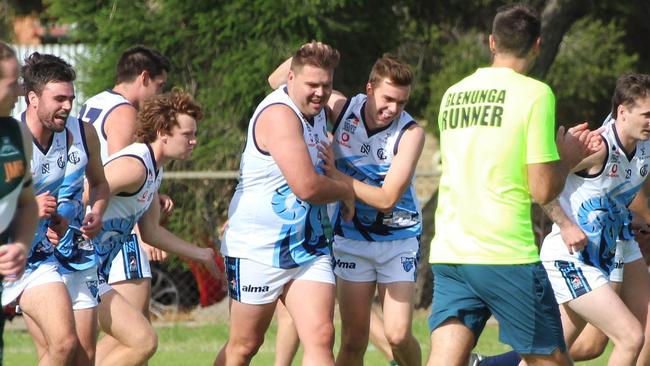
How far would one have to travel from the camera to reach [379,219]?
775 centimetres

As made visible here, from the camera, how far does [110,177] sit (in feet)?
23.8

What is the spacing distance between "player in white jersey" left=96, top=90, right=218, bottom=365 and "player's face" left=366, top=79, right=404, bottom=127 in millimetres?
1048

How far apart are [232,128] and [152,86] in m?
7.71

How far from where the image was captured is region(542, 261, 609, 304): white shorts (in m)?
7.38

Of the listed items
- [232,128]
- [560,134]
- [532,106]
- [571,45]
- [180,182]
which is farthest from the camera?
[571,45]

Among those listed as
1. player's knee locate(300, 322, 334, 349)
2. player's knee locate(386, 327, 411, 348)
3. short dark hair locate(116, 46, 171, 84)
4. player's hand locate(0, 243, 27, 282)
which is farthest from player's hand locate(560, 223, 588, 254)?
short dark hair locate(116, 46, 171, 84)

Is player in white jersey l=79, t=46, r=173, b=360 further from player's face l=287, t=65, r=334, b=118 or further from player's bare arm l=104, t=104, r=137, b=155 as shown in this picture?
player's face l=287, t=65, r=334, b=118

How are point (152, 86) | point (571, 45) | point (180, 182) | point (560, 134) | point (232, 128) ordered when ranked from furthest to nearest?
point (571, 45) < point (232, 128) < point (180, 182) < point (152, 86) < point (560, 134)

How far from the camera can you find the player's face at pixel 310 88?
22.0ft

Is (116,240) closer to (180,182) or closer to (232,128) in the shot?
(180,182)

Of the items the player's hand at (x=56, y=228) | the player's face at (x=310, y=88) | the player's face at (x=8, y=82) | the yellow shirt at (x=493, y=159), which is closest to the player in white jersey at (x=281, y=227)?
the player's face at (x=310, y=88)

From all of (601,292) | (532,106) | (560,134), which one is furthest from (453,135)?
(601,292)

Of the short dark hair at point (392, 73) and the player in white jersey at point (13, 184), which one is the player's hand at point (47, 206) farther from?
the short dark hair at point (392, 73)

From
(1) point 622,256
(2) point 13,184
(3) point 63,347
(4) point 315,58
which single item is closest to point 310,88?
(4) point 315,58
